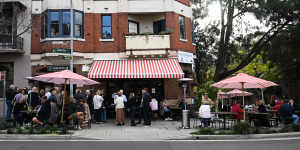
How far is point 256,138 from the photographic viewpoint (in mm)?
9750

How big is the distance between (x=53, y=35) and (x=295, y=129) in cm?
1526

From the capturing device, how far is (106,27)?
59.8ft

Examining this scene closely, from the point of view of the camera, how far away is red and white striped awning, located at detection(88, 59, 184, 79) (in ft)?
51.3

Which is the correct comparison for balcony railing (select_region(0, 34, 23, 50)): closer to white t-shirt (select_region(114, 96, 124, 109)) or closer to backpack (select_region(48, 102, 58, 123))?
backpack (select_region(48, 102, 58, 123))

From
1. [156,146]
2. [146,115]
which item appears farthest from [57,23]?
[156,146]

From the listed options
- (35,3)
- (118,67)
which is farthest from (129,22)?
(35,3)

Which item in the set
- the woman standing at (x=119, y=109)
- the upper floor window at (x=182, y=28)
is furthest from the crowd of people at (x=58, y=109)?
the upper floor window at (x=182, y=28)

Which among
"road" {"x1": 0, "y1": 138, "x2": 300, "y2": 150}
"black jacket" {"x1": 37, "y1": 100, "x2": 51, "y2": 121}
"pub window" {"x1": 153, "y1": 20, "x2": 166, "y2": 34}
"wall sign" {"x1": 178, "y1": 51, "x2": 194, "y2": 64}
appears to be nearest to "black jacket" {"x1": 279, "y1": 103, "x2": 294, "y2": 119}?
"road" {"x1": 0, "y1": 138, "x2": 300, "y2": 150}

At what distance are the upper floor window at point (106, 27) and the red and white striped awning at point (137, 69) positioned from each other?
2.01 m

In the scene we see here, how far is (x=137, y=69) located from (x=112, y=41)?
3.29 metres

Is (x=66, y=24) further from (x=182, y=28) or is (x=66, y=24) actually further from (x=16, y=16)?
(x=182, y=28)

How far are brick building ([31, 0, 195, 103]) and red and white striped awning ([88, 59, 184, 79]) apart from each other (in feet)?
0.21

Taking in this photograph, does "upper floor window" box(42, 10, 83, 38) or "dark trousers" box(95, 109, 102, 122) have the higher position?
"upper floor window" box(42, 10, 83, 38)

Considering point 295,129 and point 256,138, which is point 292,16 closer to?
Answer: point 295,129
